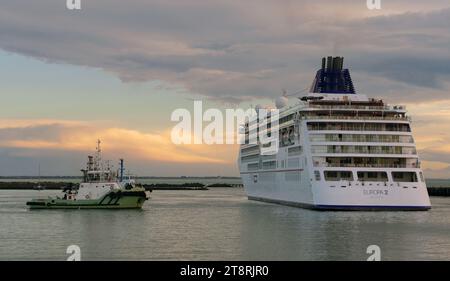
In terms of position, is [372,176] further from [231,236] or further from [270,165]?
[231,236]

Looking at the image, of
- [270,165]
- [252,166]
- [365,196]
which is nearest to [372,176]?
[365,196]

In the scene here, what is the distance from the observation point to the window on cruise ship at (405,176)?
63969mm

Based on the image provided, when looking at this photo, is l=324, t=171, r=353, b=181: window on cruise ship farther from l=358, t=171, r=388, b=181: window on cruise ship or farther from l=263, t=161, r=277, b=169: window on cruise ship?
l=263, t=161, r=277, b=169: window on cruise ship

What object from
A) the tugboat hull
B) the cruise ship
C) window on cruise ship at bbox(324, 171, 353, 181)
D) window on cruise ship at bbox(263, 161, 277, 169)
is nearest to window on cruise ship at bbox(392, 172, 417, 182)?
the cruise ship

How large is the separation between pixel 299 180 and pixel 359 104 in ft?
36.6

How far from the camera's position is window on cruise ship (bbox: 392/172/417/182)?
63969 millimetres

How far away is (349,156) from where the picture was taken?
64562 millimetres

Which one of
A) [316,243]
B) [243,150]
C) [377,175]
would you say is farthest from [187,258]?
[243,150]

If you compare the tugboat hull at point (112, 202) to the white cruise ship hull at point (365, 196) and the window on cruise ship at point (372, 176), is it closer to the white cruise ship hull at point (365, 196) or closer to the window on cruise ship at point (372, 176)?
the white cruise ship hull at point (365, 196)

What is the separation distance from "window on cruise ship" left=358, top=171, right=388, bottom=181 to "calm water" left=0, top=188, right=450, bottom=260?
3766 mm

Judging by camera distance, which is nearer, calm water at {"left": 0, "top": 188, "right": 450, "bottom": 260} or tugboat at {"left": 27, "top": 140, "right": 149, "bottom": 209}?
calm water at {"left": 0, "top": 188, "right": 450, "bottom": 260}

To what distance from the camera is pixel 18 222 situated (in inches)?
2330

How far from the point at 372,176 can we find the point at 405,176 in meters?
3.42

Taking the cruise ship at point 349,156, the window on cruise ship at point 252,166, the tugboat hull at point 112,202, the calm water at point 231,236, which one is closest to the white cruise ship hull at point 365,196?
the cruise ship at point 349,156
